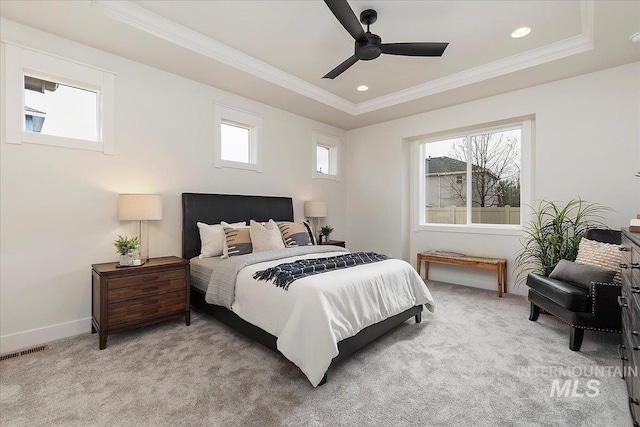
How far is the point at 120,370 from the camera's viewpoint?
2.23 meters

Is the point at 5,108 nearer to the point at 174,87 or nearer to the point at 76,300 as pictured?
the point at 174,87

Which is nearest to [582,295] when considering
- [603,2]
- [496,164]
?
[603,2]

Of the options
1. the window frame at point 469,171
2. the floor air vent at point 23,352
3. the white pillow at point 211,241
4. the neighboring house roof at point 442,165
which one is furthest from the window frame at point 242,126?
the neighboring house roof at point 442,165

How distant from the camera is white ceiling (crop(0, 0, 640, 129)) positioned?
→ 8.52 feet

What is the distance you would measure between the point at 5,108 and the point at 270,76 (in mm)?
2562

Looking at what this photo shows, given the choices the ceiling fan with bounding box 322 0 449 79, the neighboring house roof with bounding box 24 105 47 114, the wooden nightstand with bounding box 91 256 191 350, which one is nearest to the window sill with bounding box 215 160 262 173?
the wooden nightstand with bounding box 91 256 191 350

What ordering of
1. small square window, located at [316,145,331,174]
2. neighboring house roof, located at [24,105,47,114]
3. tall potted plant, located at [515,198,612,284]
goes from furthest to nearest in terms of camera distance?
small square window, located at [316,145,331,174], tall potted plant, located at [515,198,612,284], neighboring house roof, located at [24,105,47,114]

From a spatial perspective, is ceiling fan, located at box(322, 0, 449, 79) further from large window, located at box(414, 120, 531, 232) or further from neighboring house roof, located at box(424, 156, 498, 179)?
neighboring house roof, located at box(424, 156, 498, 179)

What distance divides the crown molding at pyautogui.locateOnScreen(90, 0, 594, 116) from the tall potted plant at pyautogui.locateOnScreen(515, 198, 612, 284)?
5.74 feet

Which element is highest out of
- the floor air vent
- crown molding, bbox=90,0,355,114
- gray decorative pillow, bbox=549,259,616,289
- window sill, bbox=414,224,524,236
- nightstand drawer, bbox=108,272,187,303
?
crown molding, bbox=90,0,355,114

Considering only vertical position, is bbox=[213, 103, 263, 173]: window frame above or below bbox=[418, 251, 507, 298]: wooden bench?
above

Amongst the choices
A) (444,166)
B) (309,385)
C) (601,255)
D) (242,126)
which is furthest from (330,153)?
(309,385)

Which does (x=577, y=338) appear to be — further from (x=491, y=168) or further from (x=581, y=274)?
(x=491, y=168)

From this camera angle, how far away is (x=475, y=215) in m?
4.83
